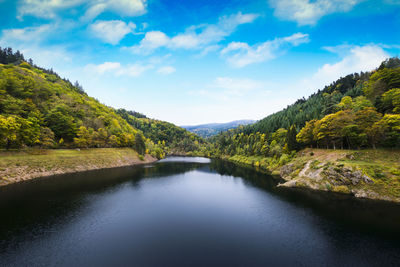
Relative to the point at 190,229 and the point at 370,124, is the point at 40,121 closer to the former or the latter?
the point at 190,229

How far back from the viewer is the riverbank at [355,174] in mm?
32031

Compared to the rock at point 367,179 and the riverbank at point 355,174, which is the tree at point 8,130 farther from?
the rock at point 367,179

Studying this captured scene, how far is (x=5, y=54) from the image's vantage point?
378 feet

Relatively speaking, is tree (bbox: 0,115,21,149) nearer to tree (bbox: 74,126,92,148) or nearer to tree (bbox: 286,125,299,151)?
tree (bbox: 74,126,92,148)

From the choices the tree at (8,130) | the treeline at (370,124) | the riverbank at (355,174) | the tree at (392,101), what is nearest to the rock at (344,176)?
the riverbank at (355,174)

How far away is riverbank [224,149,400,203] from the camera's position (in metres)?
32.0

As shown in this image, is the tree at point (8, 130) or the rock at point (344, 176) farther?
the tree at point (8, 130)

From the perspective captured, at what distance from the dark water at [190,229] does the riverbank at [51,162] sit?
8330mm

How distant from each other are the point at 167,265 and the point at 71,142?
235ft

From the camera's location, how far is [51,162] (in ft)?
165

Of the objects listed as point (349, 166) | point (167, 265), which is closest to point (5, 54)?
point (167, 265)

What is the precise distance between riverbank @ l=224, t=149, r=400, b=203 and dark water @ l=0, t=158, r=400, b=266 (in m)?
3.89

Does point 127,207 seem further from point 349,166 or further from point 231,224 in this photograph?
point 349,166

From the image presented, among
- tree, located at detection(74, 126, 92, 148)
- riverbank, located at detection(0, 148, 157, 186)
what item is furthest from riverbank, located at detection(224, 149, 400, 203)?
tree, located at detection(74, 126, 92, 148)
